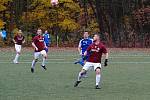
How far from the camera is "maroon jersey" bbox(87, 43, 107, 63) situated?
60.1 ft

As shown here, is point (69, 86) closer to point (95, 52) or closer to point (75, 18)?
point (95, 52)

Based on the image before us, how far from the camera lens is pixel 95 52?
18.3 meters

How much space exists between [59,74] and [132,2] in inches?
1530

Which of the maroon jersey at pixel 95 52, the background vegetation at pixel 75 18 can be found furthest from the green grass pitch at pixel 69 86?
the background vegetation at pixel 75 18

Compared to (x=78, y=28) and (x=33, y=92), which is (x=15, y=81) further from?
(x=78, y=28)

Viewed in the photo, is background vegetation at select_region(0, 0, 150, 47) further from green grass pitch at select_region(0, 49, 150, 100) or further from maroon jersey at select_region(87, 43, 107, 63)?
maroon jersey at select_region(87, 43, 107, 63)

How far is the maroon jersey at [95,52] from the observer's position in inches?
721

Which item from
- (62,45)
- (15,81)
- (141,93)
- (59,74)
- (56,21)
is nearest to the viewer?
(141,93)

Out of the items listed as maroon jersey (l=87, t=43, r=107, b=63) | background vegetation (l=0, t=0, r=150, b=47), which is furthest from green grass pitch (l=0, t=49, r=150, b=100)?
background vegetation (l=0, t=0, r=150, b=47)

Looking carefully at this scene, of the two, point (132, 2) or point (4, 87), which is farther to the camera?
point (132, 2)

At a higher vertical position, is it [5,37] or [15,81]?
[15,81]

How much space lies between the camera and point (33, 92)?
16.3 m

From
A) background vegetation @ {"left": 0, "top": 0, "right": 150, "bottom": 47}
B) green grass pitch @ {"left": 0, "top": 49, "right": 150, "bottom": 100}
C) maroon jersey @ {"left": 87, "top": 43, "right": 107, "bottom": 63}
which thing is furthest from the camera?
background vegetation @ {"left": 0, "top": 0, "right": 150, "bottom": 47}

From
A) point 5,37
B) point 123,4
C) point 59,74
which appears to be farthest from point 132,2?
point 59,74
